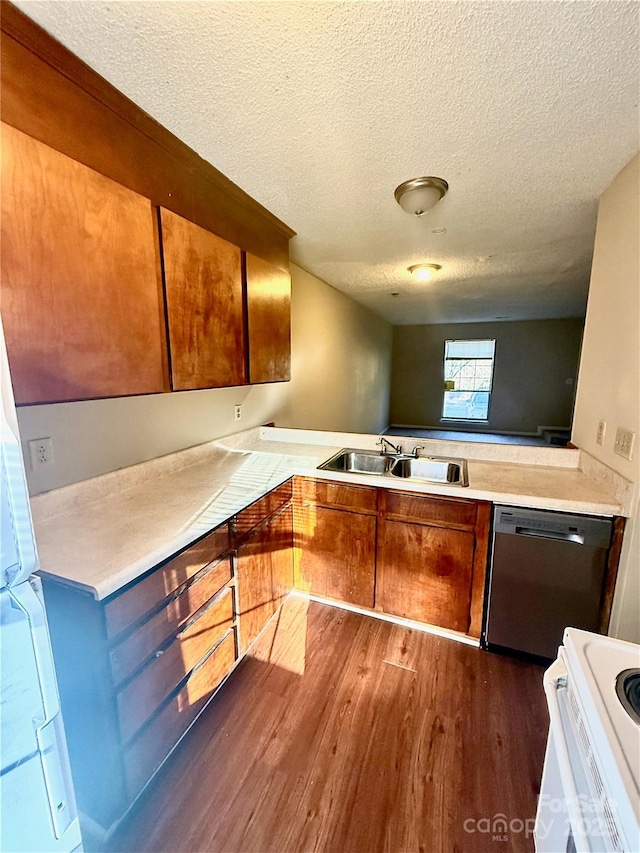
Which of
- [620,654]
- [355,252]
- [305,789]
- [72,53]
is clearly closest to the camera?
[620,654]

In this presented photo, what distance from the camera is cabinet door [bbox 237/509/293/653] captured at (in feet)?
5.49

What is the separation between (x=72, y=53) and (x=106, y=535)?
4.99ft

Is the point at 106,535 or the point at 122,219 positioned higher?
the point at 122,219

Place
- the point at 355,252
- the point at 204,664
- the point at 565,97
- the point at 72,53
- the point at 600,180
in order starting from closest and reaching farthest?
the point at 72,53
the point at 565,97
the point at 204,664
the point at 600,180
the point at 355,252

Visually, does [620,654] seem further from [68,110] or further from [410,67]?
[68,110]

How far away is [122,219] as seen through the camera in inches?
46.9

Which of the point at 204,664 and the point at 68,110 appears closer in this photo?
the point at 68,110

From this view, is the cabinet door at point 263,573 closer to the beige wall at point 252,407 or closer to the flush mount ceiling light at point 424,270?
the beige wall at point 252,407

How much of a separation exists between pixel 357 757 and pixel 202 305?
6.50 feet

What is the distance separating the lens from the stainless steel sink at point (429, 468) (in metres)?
2.19

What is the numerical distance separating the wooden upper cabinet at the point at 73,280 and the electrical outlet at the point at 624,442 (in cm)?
199

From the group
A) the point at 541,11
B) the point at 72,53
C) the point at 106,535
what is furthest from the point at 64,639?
the point at 541,11

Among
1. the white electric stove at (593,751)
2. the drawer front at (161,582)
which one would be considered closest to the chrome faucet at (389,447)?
the drawer front at (161,582)

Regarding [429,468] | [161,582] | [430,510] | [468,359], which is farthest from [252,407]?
[468,359]
